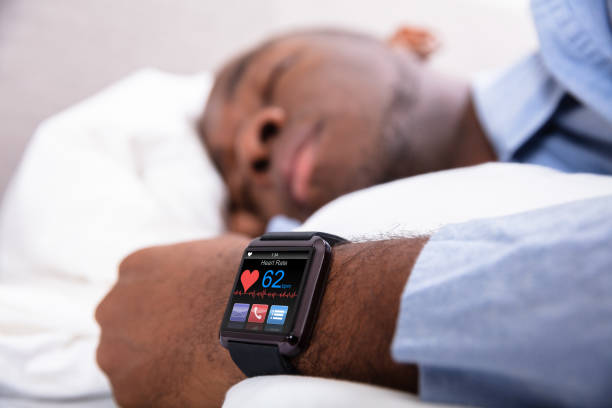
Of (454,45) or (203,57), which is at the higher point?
(203,57)

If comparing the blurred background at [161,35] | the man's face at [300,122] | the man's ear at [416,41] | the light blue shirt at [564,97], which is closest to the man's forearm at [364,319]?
the light blue shirt at [564,97]

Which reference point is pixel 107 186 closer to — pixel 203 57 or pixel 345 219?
pixel 345 219

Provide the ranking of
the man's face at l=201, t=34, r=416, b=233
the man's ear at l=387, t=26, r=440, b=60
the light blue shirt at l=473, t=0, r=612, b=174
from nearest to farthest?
the light blue shirt at l=473, t=0, r=612, b=174 → the man's face at l=201, t=34, r=416, b=233 → the man's ear at l=387, t=26, r=440, b=60

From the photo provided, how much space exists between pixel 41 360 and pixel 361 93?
0.73 meters

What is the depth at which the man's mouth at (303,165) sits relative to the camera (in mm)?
966

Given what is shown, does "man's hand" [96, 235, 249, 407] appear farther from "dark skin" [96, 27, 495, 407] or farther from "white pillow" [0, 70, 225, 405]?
"white pillow" [0, 70, 225, 405]

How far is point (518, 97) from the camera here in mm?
814

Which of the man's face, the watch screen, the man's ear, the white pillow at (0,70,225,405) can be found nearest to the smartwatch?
the watch screen

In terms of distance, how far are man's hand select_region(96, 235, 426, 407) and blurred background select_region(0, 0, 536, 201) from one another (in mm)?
779

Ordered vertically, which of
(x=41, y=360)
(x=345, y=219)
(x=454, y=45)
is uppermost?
(x=345, y=219)

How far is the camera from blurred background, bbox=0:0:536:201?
3.80 feet

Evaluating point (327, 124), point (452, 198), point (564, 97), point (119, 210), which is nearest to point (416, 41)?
point (327, 124)

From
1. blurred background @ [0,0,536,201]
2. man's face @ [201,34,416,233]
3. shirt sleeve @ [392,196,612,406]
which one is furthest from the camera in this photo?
blurred background @ [0,0,536,201]

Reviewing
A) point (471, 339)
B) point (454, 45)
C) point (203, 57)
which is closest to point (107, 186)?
point (203, 57)
